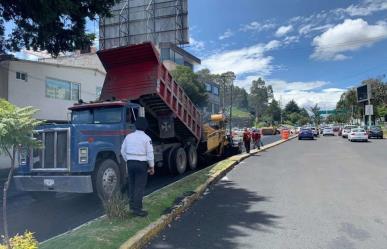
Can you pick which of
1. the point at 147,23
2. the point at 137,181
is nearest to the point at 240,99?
the point at 147,23

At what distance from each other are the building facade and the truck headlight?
1117 centimetres

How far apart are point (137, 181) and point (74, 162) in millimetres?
2536

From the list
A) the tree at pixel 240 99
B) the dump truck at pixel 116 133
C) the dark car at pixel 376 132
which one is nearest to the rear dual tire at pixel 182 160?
the dump truck at pixel 116 133

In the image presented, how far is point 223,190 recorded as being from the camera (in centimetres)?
1101

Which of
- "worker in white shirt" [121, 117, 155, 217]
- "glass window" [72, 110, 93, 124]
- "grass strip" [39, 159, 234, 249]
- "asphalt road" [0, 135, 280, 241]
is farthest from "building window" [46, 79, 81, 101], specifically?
"worker in white shirt" [121, 117, 155, 217]

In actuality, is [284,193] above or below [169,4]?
below

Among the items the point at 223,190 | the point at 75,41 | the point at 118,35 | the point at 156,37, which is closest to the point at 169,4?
the point at 156,37

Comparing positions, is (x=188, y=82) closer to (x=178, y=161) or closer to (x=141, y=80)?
(x=178, y=161)

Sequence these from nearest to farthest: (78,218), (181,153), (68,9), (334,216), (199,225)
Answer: (199,225) < (334,216) < (78,218) < (68,9) < (181,153)

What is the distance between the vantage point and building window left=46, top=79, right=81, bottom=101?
25112mm

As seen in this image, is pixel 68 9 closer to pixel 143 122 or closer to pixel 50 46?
pixel 50 46

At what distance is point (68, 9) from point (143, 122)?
739cm

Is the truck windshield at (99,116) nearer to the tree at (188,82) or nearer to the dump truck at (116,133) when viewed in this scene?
the dump truck at (116,133)

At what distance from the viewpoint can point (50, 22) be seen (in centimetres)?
1372
